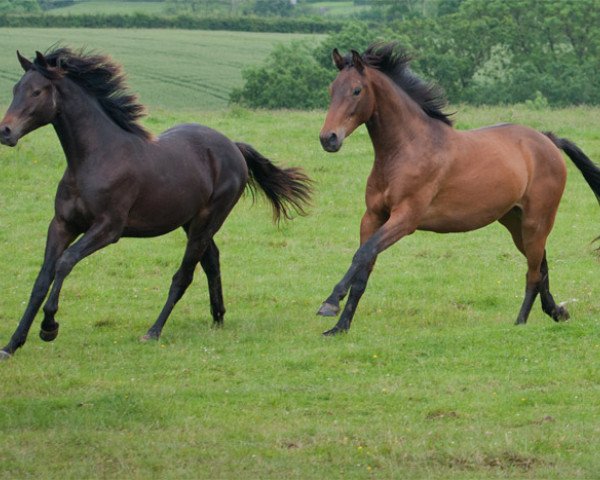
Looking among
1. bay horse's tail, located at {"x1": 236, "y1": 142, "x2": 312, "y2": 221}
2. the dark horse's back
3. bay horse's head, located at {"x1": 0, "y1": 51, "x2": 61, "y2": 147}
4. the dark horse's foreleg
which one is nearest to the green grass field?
bay horse's tail, located at {"x1": 236, "y1": 142, "x2": 312, "y2": 221}

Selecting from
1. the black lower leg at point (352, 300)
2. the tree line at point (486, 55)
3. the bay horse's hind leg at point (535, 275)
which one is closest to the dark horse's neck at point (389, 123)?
the black lower leg at point (352, 300)

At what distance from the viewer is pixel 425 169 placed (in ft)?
35.0

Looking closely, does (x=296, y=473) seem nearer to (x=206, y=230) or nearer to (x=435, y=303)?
(x=206, y=230)

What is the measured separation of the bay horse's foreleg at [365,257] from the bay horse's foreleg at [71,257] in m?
2.04

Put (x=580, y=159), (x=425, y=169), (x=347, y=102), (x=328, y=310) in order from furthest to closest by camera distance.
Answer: (x=580, y=159) → (x=425, y=169) → (x=347, y=102) → (x=328, y=310)

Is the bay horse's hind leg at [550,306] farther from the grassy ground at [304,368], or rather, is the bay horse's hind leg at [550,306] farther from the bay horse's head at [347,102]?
the bay horse's head at [347,102]

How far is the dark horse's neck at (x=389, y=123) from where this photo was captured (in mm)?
10656

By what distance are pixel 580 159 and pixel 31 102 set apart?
6.02m

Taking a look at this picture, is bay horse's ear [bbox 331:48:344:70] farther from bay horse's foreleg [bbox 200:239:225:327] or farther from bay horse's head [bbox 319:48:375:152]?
bay horse's foreleg [bbox 200:239:225:327]

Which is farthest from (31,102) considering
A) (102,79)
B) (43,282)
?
(43,282)

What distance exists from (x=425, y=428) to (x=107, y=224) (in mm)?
3934

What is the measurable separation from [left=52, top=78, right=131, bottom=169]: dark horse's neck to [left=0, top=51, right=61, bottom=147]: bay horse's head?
111 millimetres

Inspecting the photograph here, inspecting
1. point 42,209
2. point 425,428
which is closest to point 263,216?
point 42,209

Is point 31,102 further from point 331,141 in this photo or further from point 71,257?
point 331,141
